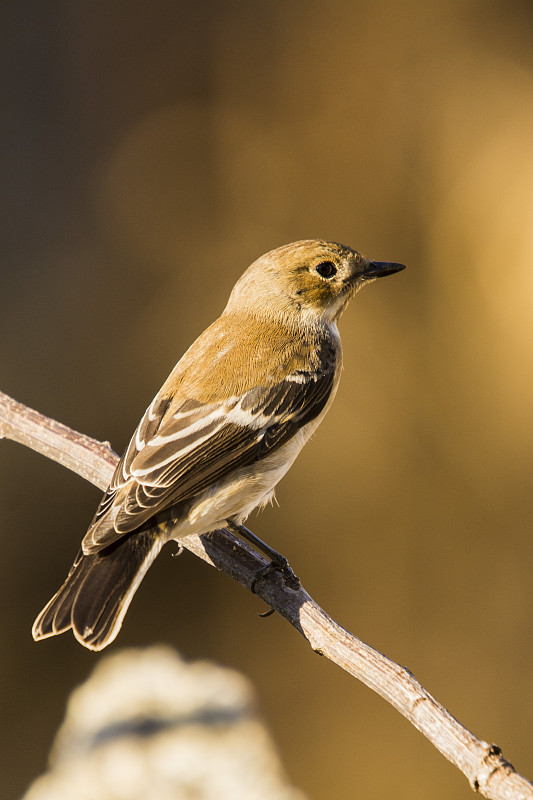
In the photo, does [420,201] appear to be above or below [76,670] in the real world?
above

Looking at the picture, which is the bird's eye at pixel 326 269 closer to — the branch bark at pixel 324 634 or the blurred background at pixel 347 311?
the branch bark at pixel 324 634

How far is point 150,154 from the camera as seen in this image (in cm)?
493

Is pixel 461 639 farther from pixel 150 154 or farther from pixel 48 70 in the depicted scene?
pixel 48 70

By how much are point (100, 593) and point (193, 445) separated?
0.59 m

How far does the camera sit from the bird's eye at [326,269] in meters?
3.55

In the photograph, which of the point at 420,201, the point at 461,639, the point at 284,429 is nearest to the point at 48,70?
the point at 420,201

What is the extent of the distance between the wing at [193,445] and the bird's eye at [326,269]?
48 cm

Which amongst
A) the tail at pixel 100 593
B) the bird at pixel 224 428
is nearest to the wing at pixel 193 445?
the bird at pixel 224 428

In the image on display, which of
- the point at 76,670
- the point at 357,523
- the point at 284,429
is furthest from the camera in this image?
the point at 357,523

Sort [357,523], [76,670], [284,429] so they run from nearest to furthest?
[284,429], [76,670], [357,523]

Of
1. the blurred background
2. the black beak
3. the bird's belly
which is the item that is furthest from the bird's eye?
the blurred background

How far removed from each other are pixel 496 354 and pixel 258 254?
1467 millimetres

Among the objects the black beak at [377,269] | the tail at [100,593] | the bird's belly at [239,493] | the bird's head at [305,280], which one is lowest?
the tail at [100,593]

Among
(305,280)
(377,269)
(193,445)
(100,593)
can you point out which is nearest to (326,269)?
(305,280)
